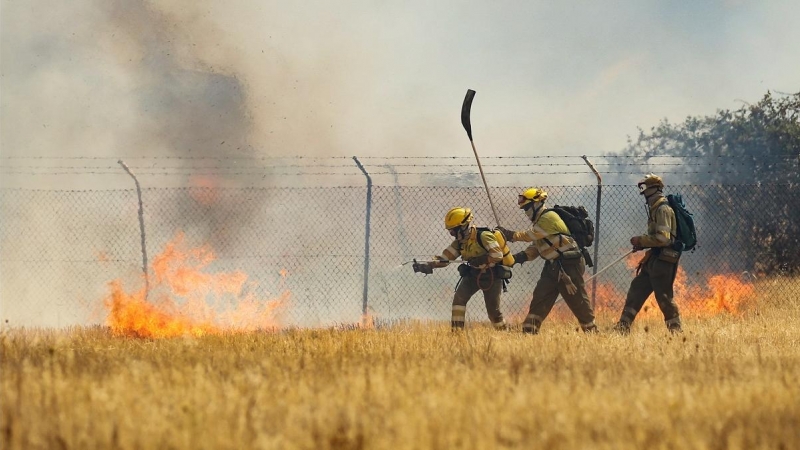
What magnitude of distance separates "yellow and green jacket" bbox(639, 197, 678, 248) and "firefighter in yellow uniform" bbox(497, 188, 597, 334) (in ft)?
2.37

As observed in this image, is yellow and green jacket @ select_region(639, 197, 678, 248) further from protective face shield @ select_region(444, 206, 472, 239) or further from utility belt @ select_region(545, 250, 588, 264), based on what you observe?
protective face shield @ select_region(444, 206, 472, 239)

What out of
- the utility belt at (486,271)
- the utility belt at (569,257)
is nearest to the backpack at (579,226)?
the utility belt at (569,257)

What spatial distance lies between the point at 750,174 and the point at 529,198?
965 centimetres

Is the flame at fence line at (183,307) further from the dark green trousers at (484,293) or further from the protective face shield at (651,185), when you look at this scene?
the protective face shield at (651,185)

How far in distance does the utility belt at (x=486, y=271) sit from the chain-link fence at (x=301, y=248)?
83.2 inches

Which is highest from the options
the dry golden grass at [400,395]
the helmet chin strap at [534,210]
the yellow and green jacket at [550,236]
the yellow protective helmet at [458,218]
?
the helmet chin strap at [534,210]

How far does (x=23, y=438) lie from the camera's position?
4.46 meters

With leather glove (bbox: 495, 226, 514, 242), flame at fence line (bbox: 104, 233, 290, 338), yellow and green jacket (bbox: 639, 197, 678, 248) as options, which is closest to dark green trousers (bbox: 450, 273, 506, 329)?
leather glove (bbox: 495, 226, 514, 242)

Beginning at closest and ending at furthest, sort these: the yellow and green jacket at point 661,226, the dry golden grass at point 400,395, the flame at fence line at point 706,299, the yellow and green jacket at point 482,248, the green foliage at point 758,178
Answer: the dry golden grass at point 400,395 < the yellow and green jacket at point 661,226 < the yellow and green jacket at point 482,248 < the flame at fence line at point 706,299 < the green foliage at point 758,178

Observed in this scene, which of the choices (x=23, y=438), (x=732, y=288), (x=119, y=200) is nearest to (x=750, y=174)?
(x=732, y=288)

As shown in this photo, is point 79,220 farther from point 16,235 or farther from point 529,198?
point 529,198

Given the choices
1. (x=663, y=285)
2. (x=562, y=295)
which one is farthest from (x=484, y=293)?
(x=663, y=285)

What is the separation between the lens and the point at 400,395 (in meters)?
5.36

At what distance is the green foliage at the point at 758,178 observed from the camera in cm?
1625
